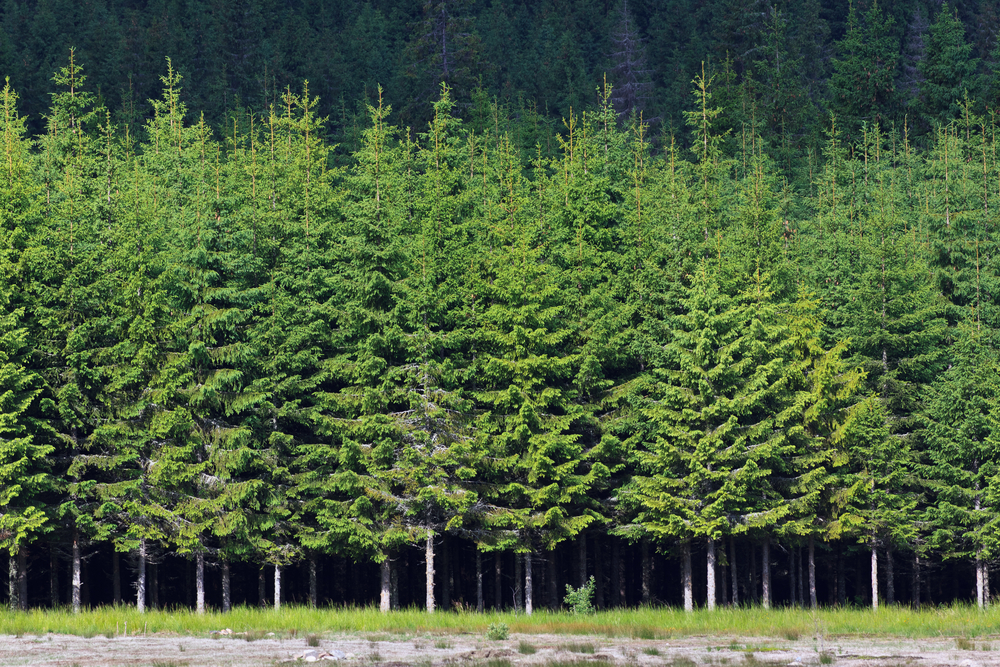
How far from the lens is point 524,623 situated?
31516 mm

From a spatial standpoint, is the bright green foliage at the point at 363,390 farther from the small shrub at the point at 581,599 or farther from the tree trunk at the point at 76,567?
the tree trunk at the point at 76,567

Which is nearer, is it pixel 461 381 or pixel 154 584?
pixel 461 381

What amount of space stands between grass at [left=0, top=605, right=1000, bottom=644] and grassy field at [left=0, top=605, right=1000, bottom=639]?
2 centimetres

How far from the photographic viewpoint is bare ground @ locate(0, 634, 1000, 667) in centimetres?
2269

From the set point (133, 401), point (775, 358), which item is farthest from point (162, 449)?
point (775, 358)

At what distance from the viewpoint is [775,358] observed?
40500 mm

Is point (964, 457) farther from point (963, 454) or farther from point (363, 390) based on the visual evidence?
point (363, 390)

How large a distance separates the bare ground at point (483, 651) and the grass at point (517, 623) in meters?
1.08

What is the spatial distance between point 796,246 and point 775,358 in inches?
387

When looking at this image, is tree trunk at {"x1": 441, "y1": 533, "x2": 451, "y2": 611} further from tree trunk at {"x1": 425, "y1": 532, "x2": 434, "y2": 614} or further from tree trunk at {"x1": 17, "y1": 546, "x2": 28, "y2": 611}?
tree trunk at {"x1": 17, "y1": 546, "x2": 28, "y2": 611}

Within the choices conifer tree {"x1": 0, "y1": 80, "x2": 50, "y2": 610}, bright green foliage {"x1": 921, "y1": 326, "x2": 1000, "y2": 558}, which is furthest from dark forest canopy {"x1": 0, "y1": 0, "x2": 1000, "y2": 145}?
bright green foliage {"x1": 921, "y1": 326, "x2": 1000, "y2": 558}

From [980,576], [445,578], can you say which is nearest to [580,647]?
[445,578]

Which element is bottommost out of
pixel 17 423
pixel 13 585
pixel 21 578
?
pixel 13 585

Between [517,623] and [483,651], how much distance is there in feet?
21.3
